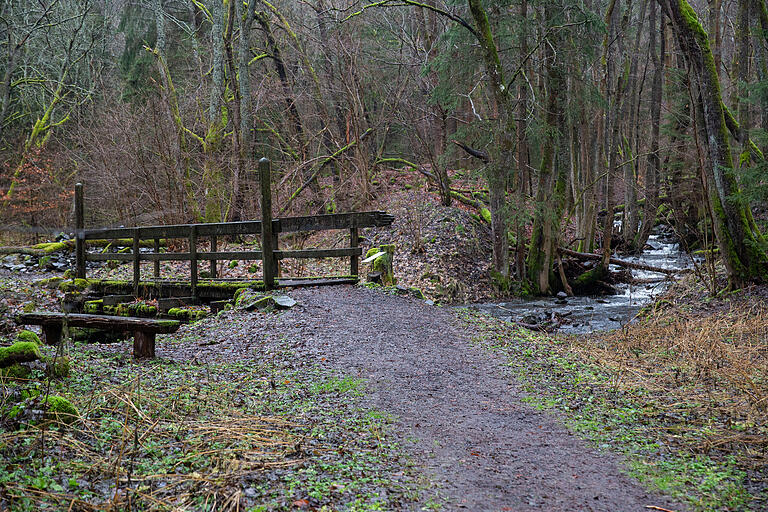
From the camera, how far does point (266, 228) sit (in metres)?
11.4

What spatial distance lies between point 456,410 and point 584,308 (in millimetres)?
10368

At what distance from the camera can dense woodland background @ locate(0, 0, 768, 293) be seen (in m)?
14.7

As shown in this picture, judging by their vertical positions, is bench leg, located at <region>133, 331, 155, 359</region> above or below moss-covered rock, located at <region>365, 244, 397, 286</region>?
below

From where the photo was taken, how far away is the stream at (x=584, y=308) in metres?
13.0

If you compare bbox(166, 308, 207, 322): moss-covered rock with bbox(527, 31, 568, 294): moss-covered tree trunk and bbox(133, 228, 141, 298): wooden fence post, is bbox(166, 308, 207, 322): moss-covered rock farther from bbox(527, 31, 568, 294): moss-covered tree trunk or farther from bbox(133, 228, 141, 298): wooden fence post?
bbox(527, 31, 568, 294): moss-covered tree trunk

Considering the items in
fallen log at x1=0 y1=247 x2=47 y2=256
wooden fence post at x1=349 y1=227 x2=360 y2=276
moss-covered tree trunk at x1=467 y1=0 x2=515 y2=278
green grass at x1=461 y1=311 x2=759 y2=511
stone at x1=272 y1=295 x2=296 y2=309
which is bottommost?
green grass at x1=461 y1=311 x2=759 y2=511

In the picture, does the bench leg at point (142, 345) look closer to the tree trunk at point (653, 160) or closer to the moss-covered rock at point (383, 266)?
the moss-covered rock at point (383, 266)

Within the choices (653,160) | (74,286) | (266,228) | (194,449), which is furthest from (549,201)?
(194,449)

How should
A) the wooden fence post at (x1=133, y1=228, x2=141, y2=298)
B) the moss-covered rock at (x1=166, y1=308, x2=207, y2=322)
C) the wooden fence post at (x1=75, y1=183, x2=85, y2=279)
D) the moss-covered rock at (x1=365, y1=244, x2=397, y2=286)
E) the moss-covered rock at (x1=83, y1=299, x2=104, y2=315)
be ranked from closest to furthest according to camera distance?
the moss-covered rock at (x1=166, y1=308, x2=207, y2=322)
the moss-covered rock at (x1=83, y1=299, x2=104, y2=315)
the wooden fence post at (x1=133, y1=228, x2=141, y2=298)
the moss-covered rock at (x1=365, y1=244, x2=397, y2=286)
the wooden fence post at (x1=75, y1=183, x2=85, y2=279)

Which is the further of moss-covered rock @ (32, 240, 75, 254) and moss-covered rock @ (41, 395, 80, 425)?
moss-covered rock @ (32, 240, 75, 254)

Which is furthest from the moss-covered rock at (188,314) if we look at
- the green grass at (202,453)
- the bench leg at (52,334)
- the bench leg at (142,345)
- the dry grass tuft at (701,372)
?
the dry grass tuft at (701,372)

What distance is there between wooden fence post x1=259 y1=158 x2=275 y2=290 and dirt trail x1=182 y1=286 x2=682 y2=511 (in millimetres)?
1042

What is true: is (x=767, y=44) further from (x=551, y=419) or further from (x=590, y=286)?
(x=551, y=419)

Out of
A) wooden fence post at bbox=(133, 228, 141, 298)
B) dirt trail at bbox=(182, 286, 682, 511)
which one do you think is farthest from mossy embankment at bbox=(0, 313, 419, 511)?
wooden fence post at bbox=(133, 228, 141, 298)
